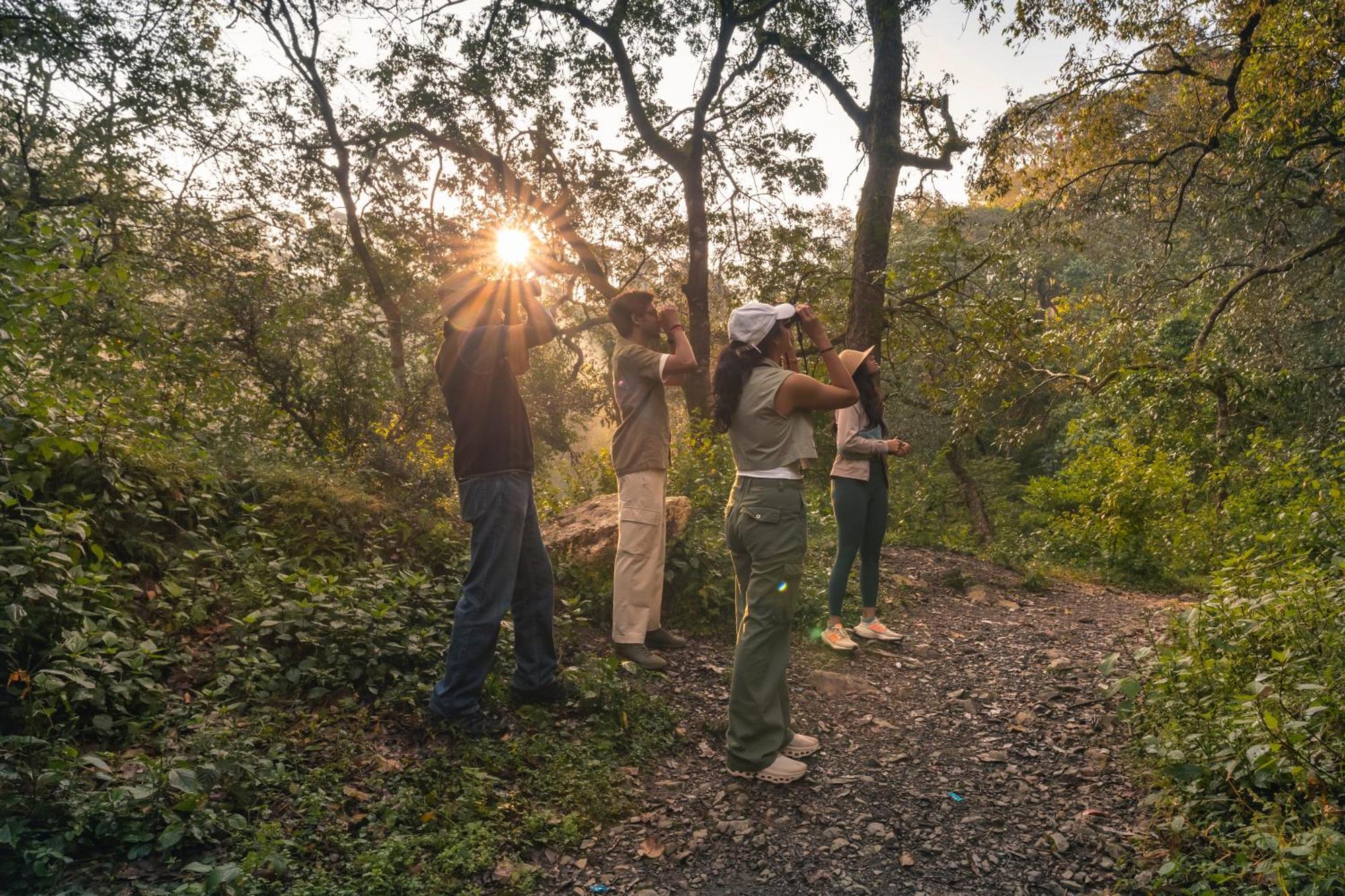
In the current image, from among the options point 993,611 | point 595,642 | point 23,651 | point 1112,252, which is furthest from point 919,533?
point 1112,252

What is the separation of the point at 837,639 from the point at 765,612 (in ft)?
7.24

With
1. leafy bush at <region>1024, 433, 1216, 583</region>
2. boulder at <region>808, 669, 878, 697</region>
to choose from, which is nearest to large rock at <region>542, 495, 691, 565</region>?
boulder at <region>808, 669, 878, 697</region>

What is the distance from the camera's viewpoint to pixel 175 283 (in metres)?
10.2

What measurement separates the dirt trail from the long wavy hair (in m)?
1.82

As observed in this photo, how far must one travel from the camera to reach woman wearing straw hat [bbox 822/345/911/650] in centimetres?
526

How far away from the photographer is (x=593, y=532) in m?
6.42

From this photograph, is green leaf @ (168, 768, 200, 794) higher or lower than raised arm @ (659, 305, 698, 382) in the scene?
lower

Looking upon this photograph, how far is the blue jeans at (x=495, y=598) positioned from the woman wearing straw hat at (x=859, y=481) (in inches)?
91.2

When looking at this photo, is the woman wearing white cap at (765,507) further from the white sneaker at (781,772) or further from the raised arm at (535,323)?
the raised arm at (535,323)

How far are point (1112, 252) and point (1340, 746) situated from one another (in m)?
27.3

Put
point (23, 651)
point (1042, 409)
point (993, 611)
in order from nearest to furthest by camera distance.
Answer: point (23, 651) → point (993, 611) → point (1042, 409)

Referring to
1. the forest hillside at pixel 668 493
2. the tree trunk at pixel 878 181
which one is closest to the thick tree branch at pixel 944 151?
the forest hillside at pixel 668 493

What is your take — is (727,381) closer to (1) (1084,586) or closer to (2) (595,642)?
(2) (595,642)

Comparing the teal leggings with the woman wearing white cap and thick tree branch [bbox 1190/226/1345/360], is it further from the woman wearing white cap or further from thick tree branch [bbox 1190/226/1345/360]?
thick tree branch [bbox 1190/226/1345/360]
